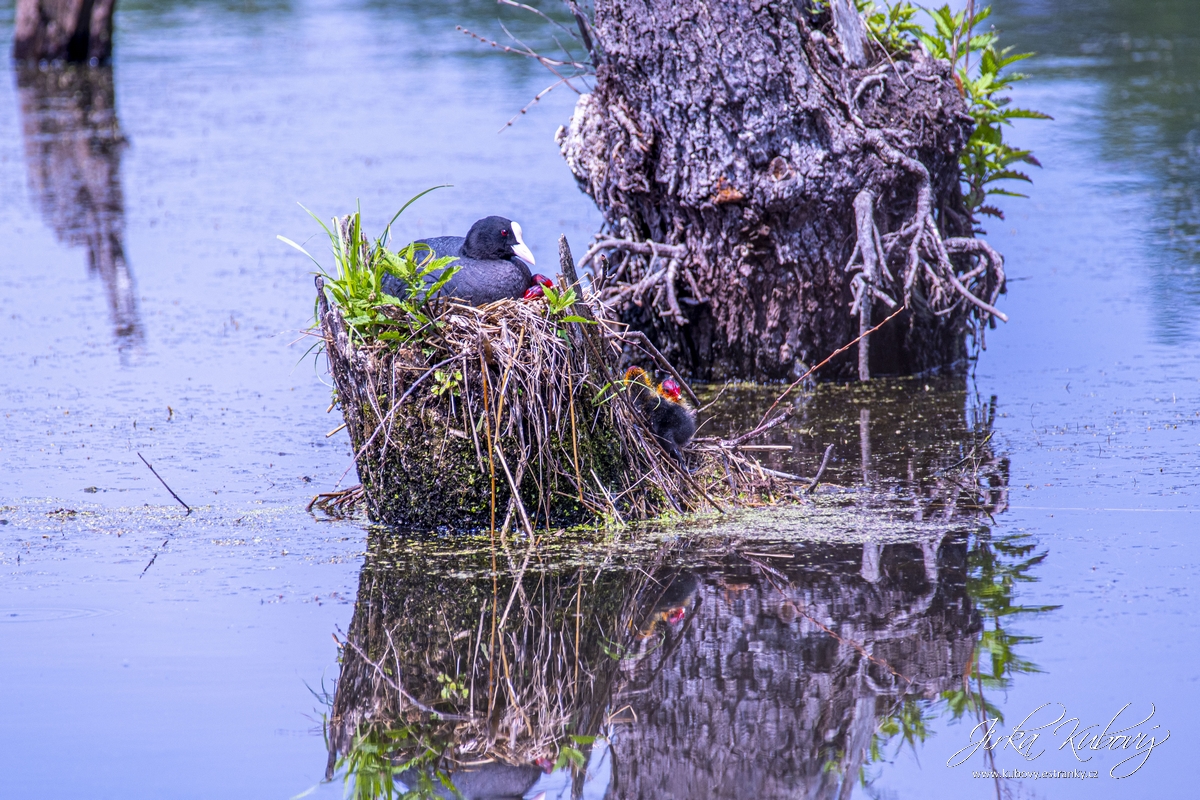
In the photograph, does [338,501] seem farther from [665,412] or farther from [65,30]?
[65,30]

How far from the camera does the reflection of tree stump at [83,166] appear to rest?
36.1 feet

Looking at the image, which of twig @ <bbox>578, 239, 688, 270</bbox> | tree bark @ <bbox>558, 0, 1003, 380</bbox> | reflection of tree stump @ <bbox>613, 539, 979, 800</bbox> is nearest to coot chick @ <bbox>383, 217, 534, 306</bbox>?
reflection of tree stump @ <bbox>613, 539, 979, 800</bbox>

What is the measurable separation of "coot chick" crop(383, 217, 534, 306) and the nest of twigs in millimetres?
103

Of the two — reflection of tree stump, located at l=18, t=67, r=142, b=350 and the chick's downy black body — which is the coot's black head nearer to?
the chick's downy black body

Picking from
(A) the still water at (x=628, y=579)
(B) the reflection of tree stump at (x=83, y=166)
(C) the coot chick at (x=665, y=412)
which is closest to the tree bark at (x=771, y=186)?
(A) the still water at (x=628, y=579)

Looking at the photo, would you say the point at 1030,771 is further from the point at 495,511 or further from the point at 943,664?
the point at 495,511

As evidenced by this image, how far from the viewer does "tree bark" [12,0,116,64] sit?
2308 centimetres

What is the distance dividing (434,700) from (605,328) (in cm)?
195

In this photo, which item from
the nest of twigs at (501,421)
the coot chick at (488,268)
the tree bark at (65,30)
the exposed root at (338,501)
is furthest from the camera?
the tree bark at (65,30)

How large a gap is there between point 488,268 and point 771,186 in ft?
7.68

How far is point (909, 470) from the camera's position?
6.32 m

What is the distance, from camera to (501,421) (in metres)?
5.43

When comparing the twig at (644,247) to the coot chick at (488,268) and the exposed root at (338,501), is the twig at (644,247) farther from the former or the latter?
the exposed root at (338,501)

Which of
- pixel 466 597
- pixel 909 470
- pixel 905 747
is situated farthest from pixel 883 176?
pixel 905 747
